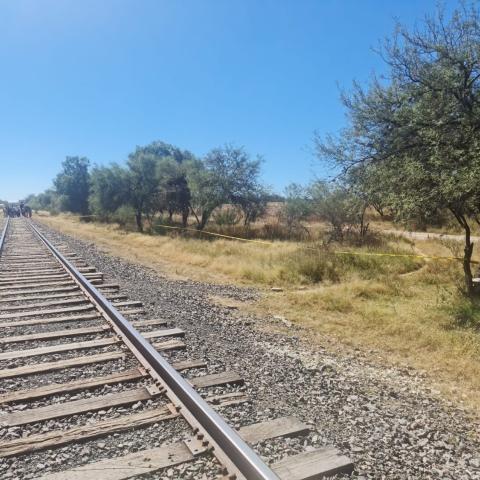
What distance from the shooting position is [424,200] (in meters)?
9.20

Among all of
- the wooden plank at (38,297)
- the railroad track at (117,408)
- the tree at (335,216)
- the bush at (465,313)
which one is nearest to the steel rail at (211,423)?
the railroad track at (117,408)

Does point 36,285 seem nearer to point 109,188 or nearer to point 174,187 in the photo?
point 174,187

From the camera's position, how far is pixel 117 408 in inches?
146

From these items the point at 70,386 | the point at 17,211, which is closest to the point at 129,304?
the point at 70,386

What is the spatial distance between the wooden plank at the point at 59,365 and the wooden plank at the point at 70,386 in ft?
1.53

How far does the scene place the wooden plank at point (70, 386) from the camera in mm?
3879

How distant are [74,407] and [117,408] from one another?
0.38 meters

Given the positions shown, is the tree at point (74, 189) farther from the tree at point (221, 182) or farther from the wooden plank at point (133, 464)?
the wooden plank at point (133, 464)

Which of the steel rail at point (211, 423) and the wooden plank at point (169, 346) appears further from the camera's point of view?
the wooden plank at point (169, 346)

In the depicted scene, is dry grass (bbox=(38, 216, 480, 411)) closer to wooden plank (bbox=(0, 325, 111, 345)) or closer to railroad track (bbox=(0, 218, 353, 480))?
railroad track (bbox=(0, 218, 353, 480))

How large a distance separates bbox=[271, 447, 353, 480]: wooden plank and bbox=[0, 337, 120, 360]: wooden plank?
125 inches

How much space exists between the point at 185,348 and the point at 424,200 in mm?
6627

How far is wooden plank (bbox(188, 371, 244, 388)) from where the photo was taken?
4.21 metres

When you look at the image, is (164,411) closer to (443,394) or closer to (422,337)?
(443,394)
